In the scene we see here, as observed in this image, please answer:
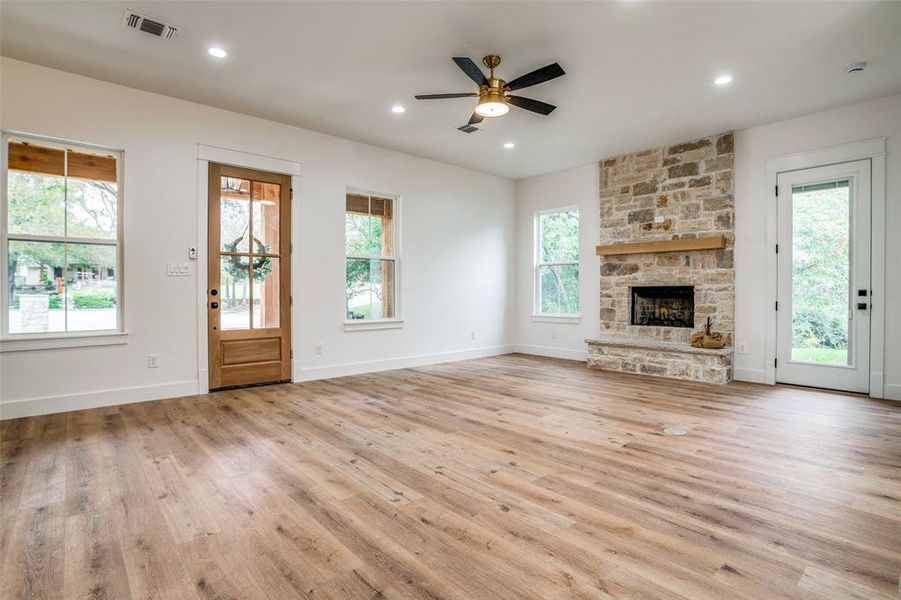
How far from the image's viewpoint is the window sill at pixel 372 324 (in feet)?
19.2

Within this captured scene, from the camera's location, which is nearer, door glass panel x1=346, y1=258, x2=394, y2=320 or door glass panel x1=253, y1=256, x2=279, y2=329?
door glass panel x1=253, y1=256, x2=279, y2=329

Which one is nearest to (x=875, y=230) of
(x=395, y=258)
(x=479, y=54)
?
(x=479, y=54)

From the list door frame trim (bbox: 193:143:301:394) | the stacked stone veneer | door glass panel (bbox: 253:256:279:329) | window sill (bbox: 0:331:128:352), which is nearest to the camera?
window sill (bbox: 0:331:128:352)

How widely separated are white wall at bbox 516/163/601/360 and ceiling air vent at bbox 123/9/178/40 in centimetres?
556

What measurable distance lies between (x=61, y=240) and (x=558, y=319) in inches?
248

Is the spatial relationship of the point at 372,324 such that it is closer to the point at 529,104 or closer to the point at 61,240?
the point at 61,240

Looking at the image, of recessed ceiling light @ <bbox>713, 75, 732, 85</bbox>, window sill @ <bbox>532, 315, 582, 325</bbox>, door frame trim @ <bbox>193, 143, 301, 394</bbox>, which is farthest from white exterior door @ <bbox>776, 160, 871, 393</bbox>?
door frame trim @ <bbox>193, 143, 301, 394</bbox>

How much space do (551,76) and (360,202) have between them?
3349mm

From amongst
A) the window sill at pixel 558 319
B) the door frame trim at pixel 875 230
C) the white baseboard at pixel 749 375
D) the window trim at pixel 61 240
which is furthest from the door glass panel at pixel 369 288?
the door frame trim at pixel 875 230

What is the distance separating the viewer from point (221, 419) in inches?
150

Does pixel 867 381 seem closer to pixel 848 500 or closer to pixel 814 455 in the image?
pixel 814 455

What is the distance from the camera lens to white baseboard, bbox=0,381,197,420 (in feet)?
12.5

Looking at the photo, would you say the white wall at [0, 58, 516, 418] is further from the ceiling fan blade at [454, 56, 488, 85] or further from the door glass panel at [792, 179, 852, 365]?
the door glass panel at [792, 179, 852, 365]

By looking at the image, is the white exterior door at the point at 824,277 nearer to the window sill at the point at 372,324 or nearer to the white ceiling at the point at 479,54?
the white ceiling at the point at 479,54
